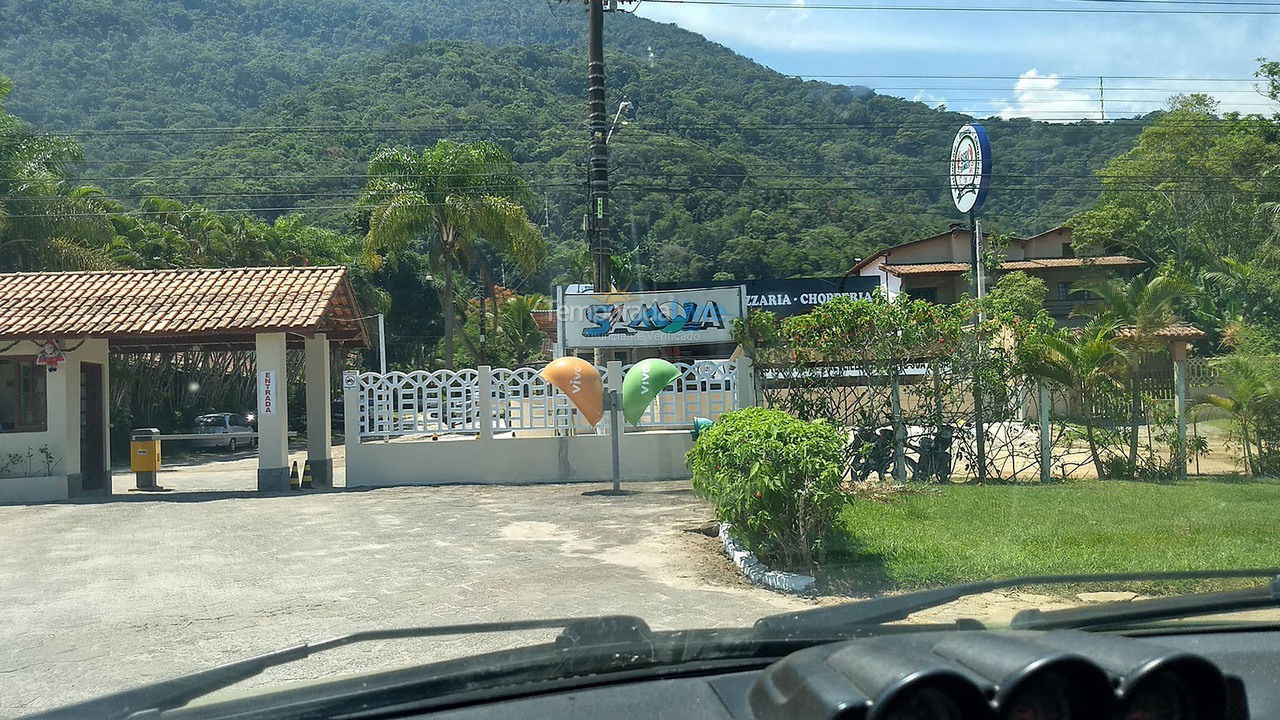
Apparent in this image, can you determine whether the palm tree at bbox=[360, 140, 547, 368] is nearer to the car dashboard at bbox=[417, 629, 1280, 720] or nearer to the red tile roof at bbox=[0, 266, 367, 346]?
the red tile roof at bbox=[0, 266, 367, 346]

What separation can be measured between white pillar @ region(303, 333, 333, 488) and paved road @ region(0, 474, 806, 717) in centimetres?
378

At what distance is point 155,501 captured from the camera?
16.0 metres

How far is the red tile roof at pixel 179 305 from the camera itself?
16.8 m

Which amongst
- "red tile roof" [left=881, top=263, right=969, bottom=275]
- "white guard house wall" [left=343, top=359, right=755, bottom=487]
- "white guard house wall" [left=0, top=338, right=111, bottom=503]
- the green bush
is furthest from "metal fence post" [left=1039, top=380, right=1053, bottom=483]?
"red tile roof" [left=881, top=263, right=969, bottom=275]

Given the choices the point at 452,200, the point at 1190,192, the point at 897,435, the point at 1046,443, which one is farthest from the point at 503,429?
the point at 1190,192

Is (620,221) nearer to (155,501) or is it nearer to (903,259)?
(903,259)

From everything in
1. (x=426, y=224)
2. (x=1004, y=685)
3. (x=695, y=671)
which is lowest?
(x=695, y=671)

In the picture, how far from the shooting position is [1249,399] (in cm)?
1434

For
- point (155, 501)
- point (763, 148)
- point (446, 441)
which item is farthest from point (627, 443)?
point (763, 148)

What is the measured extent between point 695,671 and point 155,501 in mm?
15447

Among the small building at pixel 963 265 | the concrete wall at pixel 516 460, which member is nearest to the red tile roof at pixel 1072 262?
the small building at pixel 963 265

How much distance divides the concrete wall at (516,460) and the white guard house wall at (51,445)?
4744mm

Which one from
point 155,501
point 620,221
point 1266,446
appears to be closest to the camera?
point 1266,446

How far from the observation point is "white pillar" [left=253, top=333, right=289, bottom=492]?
17203mm
